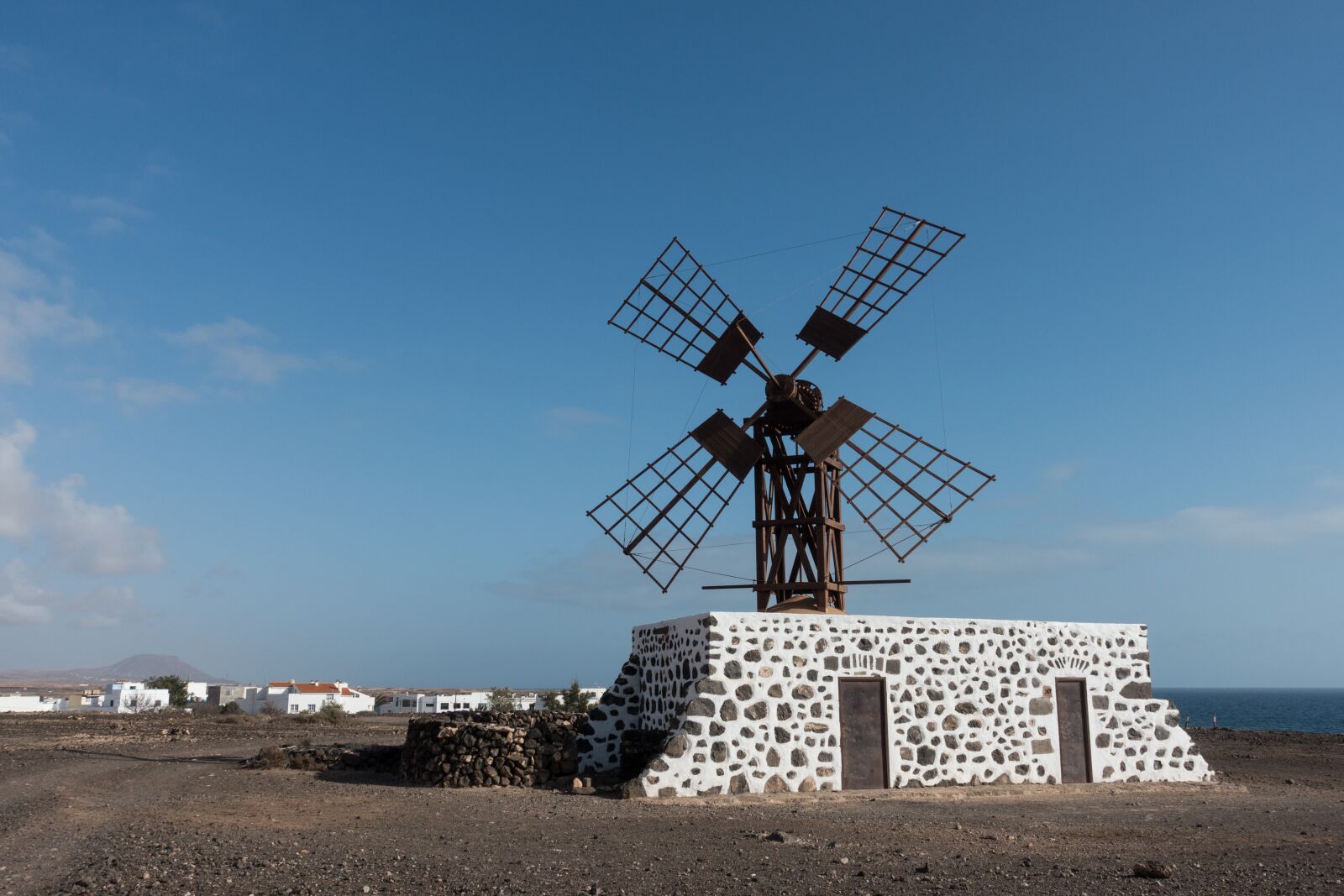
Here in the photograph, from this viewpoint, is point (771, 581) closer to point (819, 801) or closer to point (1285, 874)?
A: point (819, 801)

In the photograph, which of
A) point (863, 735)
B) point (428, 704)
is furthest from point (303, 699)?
point (863, 735)

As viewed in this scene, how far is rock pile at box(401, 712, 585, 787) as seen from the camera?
1316 centimetres

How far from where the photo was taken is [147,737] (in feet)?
83.6

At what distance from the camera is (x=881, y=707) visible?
A: 13.1m

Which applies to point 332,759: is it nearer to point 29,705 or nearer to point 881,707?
point 881,707

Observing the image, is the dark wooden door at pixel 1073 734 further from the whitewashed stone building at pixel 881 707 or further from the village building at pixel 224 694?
the village building at pixel 224 694

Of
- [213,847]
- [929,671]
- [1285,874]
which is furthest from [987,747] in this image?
[213,847]

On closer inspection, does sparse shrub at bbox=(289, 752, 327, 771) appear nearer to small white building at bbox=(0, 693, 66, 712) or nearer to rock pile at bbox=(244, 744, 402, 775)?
rock pile at bbox=(244, 744, 402, 775)

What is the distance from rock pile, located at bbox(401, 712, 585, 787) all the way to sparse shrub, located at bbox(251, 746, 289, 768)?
335cm

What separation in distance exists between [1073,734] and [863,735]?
127 inches

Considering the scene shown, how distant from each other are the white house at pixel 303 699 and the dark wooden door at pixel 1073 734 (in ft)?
165

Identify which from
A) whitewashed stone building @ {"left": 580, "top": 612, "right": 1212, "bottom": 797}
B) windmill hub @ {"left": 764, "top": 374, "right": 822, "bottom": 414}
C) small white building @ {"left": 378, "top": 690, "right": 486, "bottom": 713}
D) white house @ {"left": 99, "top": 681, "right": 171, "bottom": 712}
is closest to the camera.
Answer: whitewashed stone building @ {"left": 580, "top": 612, "right": 1212, "bottom": 797}

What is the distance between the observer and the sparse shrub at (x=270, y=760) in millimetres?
16078

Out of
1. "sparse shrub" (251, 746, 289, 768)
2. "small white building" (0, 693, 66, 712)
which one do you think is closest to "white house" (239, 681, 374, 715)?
"small white building" (0, 693, 66, 712)
